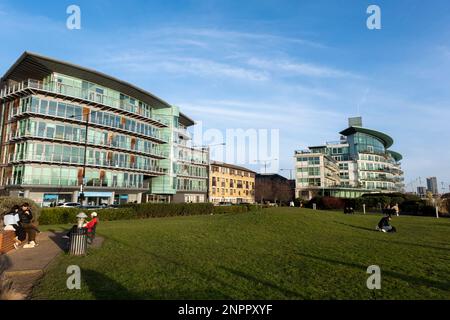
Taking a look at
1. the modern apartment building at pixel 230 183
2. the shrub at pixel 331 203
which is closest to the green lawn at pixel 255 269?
the shrub at pixel 331 203

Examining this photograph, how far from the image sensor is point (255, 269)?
28.5 feet

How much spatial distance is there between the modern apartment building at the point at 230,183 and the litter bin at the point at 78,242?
207ft

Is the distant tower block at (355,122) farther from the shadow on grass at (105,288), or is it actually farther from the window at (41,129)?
the shadow on grass at (105,288)

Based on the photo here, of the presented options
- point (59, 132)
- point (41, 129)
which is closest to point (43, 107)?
point (41, 129)

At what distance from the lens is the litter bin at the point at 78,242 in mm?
11102

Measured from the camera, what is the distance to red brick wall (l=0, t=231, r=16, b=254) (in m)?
11.0

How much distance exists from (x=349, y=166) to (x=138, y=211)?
75384 millimetres

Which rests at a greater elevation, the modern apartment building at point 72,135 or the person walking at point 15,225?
the modern apartment building at point 72,135

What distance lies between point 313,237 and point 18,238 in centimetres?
1354

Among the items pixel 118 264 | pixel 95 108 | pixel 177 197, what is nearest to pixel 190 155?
pixel 177 197

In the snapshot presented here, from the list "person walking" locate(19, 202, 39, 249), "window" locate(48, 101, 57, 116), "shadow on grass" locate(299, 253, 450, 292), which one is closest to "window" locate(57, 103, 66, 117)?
"window" locate(48, 101, 57, 116)

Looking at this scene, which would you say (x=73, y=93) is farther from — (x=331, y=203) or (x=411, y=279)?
(x=331, y=203)

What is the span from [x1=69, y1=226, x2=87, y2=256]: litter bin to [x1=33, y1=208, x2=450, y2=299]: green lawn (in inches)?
11.7
